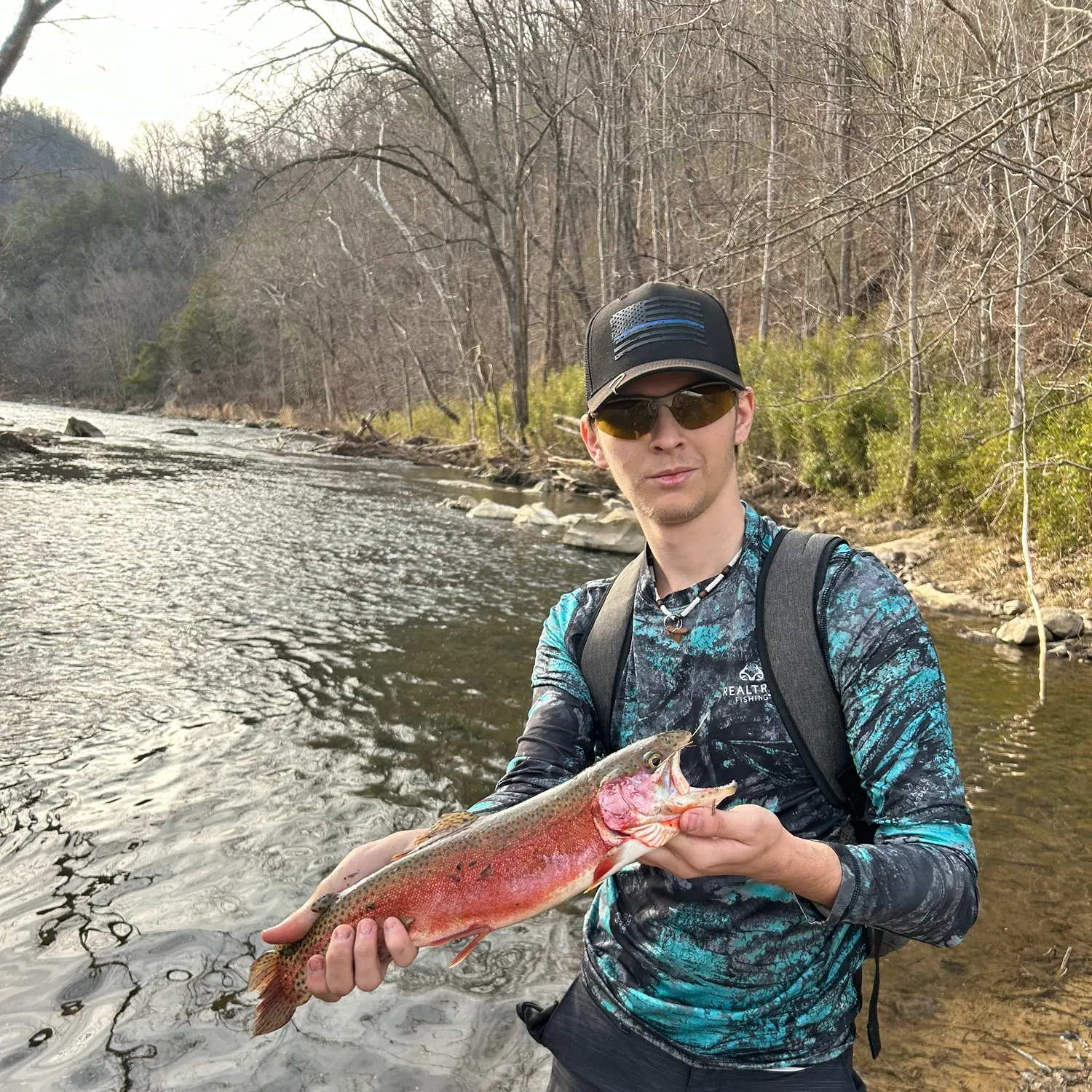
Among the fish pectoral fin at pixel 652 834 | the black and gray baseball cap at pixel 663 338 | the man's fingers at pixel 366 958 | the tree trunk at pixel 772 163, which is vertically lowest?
the man's fingers at pixel 366 958

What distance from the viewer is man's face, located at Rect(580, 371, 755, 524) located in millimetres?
2178

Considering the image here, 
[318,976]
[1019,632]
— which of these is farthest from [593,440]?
[1019,632]

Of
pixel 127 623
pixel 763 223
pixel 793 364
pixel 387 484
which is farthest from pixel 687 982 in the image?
pixel 387 484

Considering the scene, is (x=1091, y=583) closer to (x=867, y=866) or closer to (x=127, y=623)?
(x=867, y=866)

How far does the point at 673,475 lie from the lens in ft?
7.20

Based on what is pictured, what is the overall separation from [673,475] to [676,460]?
0.04 meters

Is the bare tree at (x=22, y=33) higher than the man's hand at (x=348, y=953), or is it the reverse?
the bare tree at (x=22, y=33)

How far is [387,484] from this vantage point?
76.3 ft

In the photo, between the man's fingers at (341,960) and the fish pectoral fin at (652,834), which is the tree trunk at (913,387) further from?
the man's fingers at (341,960)

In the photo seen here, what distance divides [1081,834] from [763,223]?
17.4ft

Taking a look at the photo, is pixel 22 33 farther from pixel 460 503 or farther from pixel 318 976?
pixel 318 976

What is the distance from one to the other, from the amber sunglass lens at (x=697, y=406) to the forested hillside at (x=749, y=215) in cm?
463

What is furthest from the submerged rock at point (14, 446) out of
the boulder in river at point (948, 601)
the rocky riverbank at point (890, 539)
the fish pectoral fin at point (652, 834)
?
the fish pectoral fin at point (652, 834)

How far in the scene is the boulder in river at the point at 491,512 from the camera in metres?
17.9
